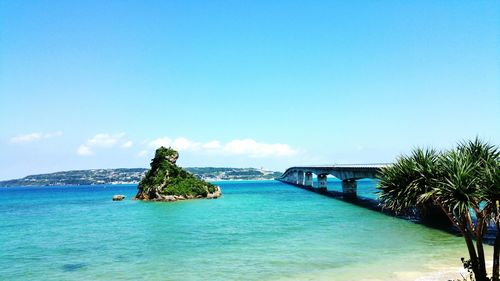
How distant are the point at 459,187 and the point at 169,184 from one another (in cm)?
8017

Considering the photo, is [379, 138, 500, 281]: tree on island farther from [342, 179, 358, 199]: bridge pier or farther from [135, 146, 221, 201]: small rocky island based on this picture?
[135, 146, 221, 201]: small rocky island

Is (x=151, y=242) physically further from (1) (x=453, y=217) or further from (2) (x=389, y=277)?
(1) (x=453, y=217)

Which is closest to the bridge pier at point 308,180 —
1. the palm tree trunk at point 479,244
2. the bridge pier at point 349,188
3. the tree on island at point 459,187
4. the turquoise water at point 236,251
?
the bridge pier at point 349,188

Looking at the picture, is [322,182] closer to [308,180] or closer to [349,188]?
[308,180]

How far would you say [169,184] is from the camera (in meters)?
91.4

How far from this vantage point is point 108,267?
82.7 ft

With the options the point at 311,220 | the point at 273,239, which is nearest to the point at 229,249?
the point at 273,239

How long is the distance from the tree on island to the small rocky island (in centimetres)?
7259

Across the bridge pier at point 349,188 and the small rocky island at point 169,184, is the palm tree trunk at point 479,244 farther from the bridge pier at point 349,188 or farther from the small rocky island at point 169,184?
the small rocky island at point 169,184

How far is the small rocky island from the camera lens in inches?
3490

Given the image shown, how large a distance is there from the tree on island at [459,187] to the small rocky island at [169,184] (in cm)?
7259

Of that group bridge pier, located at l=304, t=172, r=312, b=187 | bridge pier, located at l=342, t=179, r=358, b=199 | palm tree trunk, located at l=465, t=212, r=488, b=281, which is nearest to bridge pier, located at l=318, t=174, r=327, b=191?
bridge pier, located at l=304, t=172, r=312, b=187

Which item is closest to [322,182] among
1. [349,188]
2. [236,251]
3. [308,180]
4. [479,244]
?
[308,180]

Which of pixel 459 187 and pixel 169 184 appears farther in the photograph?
pixel 169 184
